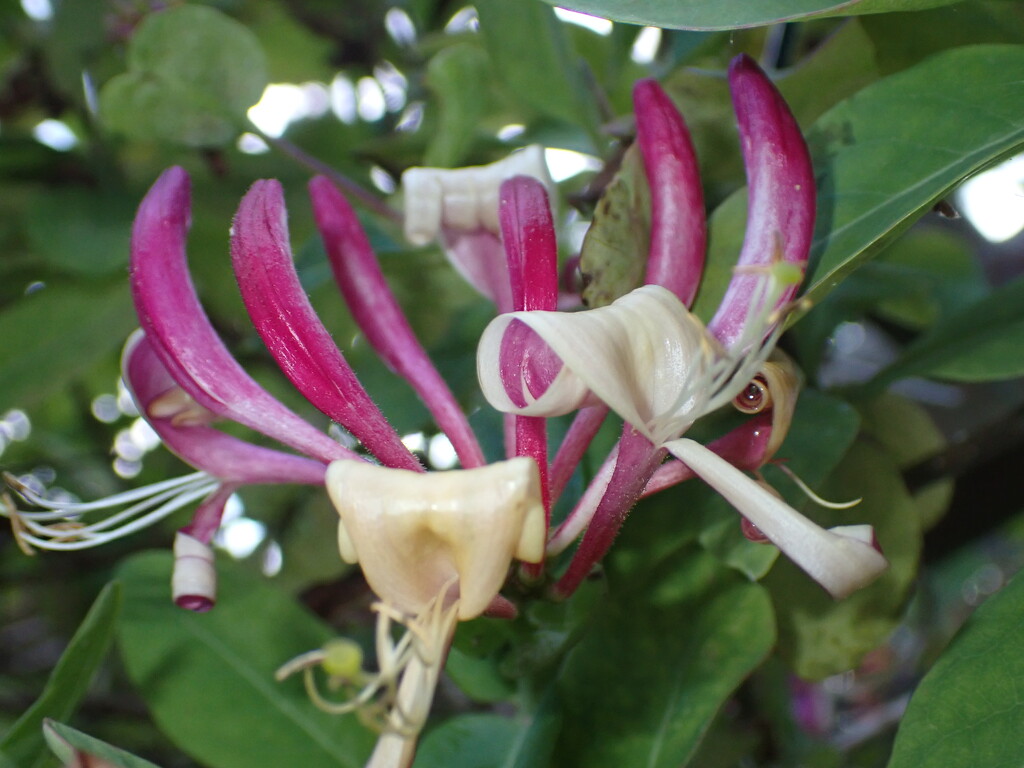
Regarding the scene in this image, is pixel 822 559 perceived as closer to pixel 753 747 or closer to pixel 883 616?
pixel 883 616

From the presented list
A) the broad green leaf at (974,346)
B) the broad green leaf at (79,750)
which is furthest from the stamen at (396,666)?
the broad green leaf at (974,346)

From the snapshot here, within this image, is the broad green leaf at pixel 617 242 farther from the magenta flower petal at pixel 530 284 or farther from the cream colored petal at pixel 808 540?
the cream colored petal at pixel 808 540

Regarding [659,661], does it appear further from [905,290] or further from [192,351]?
[905,290]

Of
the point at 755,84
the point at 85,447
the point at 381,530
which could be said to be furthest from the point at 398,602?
the point at 85,447

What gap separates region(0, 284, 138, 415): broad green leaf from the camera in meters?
0.88

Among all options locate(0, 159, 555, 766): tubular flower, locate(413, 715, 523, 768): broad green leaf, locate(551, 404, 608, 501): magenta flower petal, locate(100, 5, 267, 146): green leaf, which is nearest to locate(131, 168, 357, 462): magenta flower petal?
locate(0, 159, 555, 766): tubular flower

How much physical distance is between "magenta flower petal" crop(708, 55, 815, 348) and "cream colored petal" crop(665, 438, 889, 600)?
0.30 feet

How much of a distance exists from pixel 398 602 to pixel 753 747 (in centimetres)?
62

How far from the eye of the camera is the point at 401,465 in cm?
47

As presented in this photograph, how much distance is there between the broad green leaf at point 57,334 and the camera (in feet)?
2.90

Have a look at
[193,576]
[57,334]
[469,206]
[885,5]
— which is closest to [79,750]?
[193,576]

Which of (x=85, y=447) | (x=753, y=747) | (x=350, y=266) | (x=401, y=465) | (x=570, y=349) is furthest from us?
(x=85, y=447)

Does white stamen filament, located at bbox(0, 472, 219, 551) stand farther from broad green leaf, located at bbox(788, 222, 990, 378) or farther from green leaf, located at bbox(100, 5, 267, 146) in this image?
broad green leaf, located at bbox(788, 222, 990, 378)

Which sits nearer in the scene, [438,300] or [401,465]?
[401,465]
